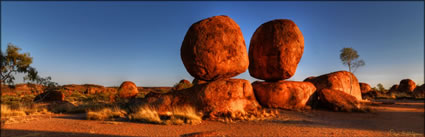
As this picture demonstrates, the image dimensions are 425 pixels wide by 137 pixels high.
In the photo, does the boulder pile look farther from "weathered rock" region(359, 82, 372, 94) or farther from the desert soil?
"weathered rock" region(359, 82, 372, 94)

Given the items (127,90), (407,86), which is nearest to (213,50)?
(127,90)

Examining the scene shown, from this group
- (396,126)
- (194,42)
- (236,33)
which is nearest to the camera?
(396,126)

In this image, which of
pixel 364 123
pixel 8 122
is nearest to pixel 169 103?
pixel 8 122

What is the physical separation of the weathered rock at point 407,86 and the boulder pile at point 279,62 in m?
30.9

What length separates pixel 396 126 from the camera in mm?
7793

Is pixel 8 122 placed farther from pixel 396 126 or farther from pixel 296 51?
pixel 396 126

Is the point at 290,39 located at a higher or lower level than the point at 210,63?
higher

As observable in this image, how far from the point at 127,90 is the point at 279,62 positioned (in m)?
17.9

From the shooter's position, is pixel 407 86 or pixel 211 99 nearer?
pixel 211 99

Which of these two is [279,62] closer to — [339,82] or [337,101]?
[337,101]

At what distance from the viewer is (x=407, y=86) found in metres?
31.4

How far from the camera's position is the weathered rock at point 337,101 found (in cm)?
1048

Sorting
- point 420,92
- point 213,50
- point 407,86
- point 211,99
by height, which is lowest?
point 420,92

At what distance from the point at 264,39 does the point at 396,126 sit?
20.9 feet
